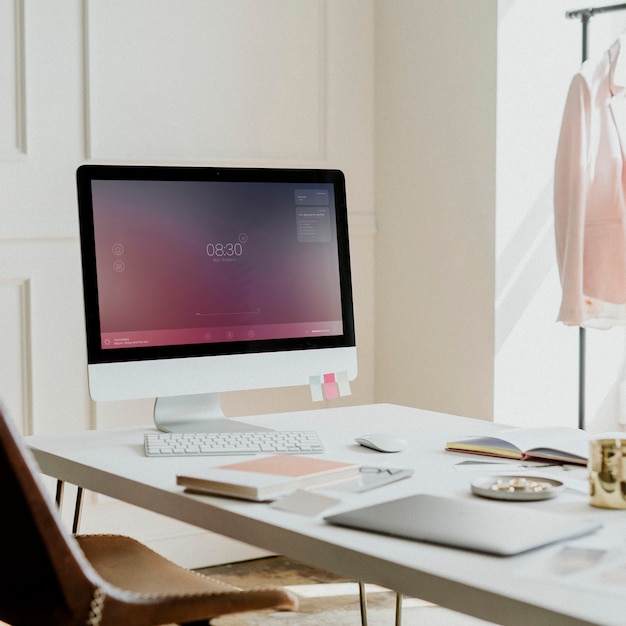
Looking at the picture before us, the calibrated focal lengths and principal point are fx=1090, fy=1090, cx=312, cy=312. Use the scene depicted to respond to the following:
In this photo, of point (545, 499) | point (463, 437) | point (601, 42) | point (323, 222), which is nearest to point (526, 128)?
point (601, 42)

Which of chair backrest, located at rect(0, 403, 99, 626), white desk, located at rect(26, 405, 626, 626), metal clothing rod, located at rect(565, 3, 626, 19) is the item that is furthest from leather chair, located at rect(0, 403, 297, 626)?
metal clothing rod, located at rect(565, 3, 626, 19)

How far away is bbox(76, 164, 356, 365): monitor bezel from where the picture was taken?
190cm

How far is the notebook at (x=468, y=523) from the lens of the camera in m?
1.19

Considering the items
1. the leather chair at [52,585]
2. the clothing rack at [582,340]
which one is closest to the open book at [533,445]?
the leather chair at [52,585]

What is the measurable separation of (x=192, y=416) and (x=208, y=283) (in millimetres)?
246

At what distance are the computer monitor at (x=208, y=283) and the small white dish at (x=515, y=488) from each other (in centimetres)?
60

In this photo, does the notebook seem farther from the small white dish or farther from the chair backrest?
the chair backrest

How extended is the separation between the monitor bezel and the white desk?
0.15 meters

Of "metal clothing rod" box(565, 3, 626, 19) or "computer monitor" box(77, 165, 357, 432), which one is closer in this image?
"computer monitor" box(77, 165, 357, 432)

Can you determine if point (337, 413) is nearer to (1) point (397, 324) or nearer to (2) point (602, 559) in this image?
(2) point (602, 559)

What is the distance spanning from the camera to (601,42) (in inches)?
143

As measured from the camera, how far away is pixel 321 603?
295 cm

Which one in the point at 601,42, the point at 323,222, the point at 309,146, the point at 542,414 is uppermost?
the point at 601,42

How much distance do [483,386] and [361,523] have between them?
6.76 feet
